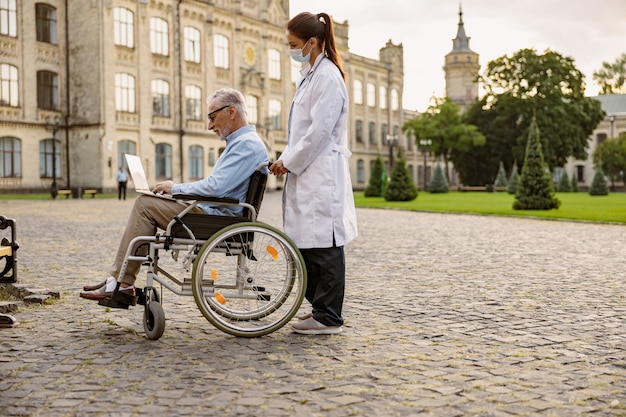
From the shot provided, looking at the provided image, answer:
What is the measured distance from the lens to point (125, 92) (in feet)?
135

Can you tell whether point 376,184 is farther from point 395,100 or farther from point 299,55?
point 299,55

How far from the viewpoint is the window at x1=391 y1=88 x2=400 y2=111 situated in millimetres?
66812

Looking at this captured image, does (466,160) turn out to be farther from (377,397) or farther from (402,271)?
(377,397)

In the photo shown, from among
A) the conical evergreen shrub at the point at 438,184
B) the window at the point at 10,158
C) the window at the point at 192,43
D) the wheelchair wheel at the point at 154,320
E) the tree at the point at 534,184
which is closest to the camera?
the wheelchair wheel at the point at 154,320

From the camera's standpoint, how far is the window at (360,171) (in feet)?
201

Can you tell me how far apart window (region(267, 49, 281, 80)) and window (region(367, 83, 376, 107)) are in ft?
41.9

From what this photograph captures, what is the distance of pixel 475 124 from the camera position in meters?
61.0

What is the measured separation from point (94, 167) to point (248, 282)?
36.6 m

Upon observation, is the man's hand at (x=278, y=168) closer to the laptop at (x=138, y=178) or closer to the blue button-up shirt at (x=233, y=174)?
the blue button-up shirt at (x=233, y=174)

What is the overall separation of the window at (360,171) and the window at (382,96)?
6.40 meters

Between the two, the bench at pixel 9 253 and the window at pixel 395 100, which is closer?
the bench at pixel 9 253

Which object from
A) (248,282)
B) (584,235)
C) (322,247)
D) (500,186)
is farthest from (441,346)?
(500,186)

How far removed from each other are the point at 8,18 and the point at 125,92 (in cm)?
707

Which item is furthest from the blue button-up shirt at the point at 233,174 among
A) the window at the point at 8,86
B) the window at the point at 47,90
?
the window at the point at 47,90
